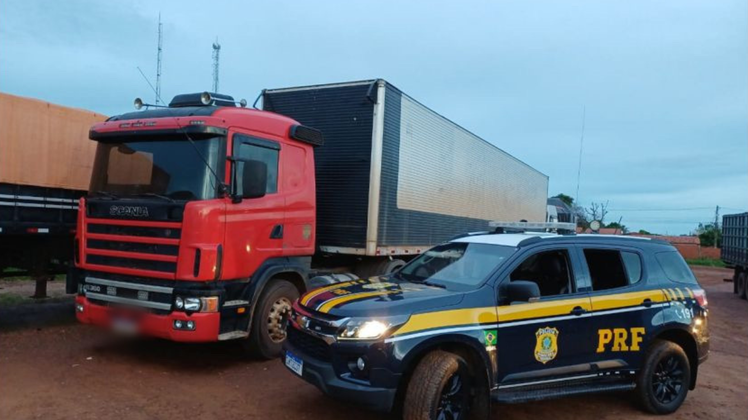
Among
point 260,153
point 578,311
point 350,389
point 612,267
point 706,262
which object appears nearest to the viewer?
point 350,389

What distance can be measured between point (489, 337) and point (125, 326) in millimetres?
3935

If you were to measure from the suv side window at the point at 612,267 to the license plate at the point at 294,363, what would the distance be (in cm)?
284

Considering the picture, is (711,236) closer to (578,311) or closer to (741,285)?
(741,285)

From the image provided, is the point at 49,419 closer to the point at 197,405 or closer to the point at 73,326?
the point at 197,405

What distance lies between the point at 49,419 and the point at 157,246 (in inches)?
72.7

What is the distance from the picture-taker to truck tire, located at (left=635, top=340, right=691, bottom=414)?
5242 mm

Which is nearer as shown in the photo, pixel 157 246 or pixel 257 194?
pixel 157 246

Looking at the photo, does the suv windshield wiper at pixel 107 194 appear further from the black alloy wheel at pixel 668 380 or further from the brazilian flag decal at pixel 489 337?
the black alloy wheel at pixel 668 380

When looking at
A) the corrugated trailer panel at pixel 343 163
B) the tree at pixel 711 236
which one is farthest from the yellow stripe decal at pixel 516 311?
the tree at pixel 711 236

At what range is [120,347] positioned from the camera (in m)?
6.84

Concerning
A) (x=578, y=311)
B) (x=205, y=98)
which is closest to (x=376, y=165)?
(x=205, y=98)

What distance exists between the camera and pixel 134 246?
577 centimetres

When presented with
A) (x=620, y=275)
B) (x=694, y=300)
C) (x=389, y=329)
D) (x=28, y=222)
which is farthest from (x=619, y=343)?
(x=28, y=222)

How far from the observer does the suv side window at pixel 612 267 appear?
205 inches
